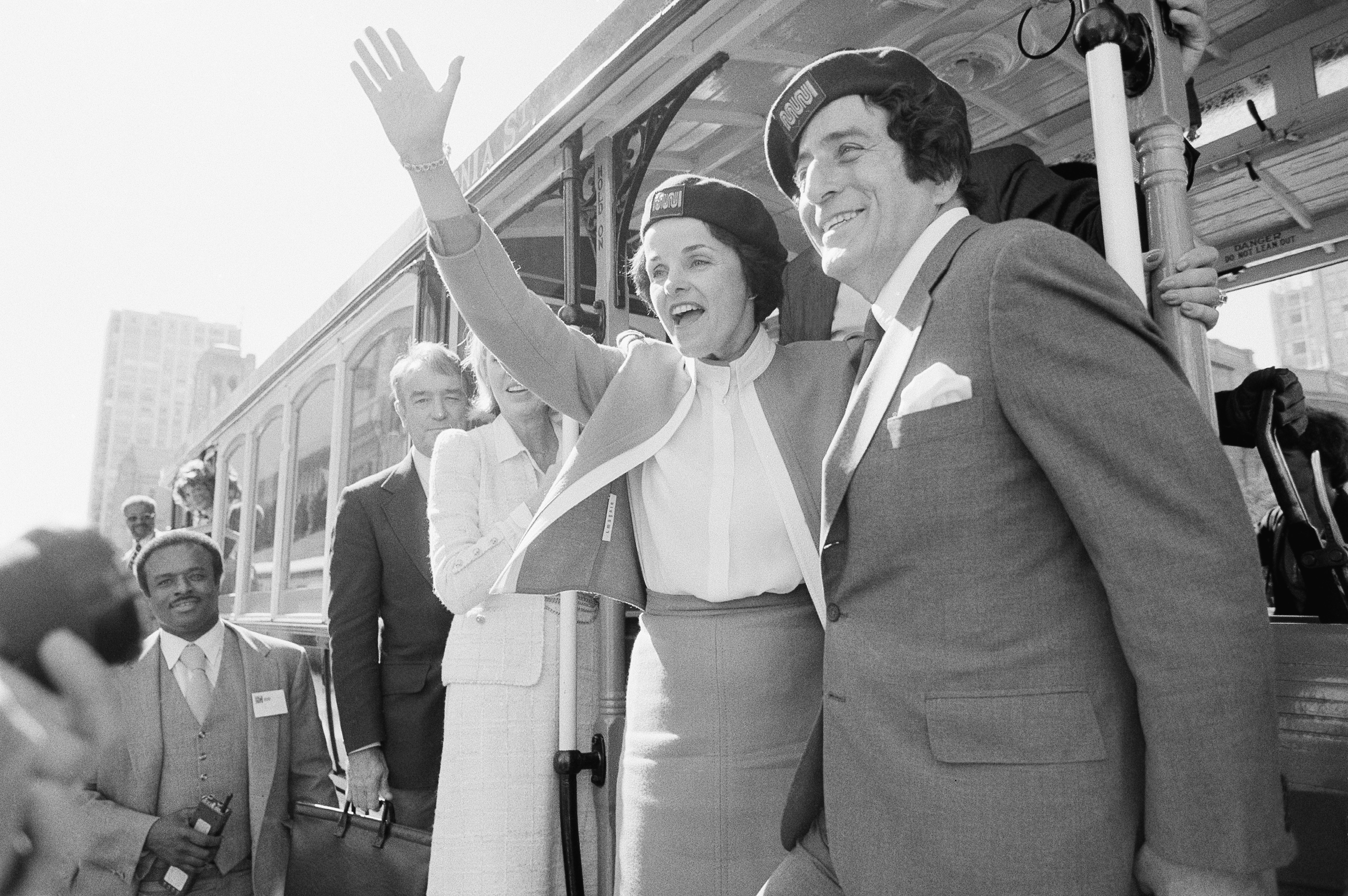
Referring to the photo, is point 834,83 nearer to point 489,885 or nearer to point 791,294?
point 791,294

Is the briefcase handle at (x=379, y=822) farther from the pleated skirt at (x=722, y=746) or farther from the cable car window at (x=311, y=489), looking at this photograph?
the cable car window at (x=311, y=489)

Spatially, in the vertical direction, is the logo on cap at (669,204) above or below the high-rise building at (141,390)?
below

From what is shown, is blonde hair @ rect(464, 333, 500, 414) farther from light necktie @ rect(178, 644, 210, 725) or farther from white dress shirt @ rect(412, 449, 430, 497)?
light necktie @ rect(178, 644, 210, 725)

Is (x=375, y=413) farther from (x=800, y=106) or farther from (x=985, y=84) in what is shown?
(x=800, y=106)

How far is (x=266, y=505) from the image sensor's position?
6.11 m

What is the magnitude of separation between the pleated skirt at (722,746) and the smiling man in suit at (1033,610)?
21 centimetres

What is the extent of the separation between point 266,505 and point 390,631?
12.8 feet

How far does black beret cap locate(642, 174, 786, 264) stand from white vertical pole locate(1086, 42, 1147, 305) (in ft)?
1.79

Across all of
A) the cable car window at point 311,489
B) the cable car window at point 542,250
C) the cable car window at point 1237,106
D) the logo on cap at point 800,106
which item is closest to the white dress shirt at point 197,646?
the cable car window at point 542,250

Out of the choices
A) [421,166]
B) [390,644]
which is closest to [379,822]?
[390,644]

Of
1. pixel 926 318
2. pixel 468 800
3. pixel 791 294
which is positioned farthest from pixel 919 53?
pixel 468 800

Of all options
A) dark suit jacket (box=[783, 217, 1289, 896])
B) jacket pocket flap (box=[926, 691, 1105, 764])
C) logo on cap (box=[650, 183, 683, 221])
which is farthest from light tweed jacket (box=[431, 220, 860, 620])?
jacket pocket flap (box=[926, 691, 1105, 764])

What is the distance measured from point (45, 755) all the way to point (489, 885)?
5.63ft

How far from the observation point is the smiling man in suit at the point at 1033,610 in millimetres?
887
